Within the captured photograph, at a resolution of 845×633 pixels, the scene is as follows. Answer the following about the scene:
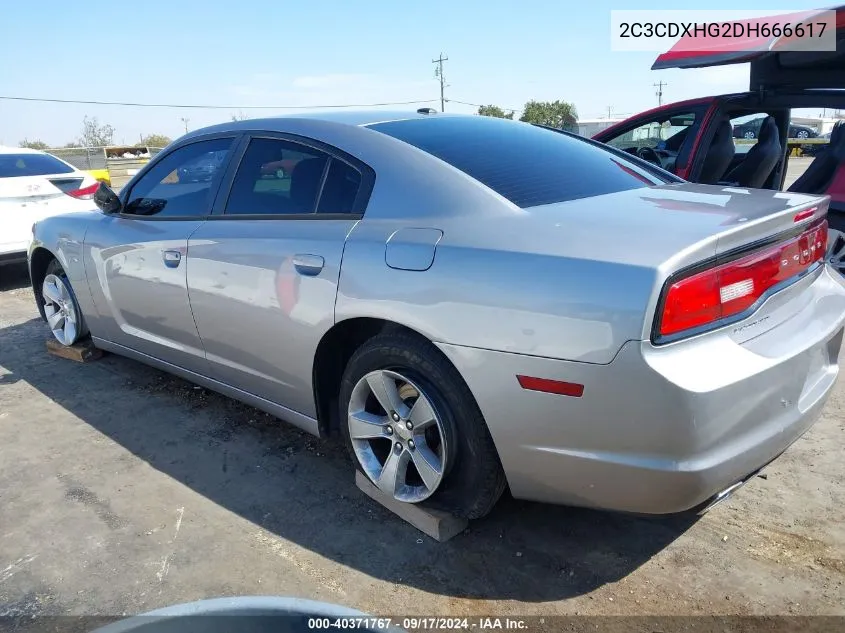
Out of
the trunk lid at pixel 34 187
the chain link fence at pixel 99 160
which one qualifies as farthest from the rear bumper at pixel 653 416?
the chain link fence at pixel 99 160

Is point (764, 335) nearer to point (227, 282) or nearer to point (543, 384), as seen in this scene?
point (543, 384)

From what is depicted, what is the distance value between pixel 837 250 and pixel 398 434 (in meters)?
4.65

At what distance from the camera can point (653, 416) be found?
1897 millimetres

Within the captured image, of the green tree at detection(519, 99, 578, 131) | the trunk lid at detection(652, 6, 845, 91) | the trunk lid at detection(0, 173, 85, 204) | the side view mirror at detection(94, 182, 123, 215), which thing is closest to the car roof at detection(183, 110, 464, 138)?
the side view mirror at detection(94, 182, 123, 215)

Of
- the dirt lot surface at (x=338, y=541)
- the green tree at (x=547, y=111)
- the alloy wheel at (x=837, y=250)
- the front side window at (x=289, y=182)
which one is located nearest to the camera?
the dirt lot surface at (x=338, y=541)

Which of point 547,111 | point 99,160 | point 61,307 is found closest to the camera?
point 61,307

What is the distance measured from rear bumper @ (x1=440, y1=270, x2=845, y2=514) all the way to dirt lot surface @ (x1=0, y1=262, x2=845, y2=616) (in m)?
0.35

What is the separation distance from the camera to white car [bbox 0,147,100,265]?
6.72 meters

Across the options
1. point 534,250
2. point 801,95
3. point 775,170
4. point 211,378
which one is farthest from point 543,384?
point 775,170

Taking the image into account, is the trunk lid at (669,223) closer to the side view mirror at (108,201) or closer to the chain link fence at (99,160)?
the side view mirror at (108,201)

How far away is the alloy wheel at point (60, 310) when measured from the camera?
4559mm

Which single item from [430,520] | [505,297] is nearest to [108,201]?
[430,520]

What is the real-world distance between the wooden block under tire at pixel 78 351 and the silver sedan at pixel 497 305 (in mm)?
1313

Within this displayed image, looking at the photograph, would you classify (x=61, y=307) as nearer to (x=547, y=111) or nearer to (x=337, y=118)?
(x=337, y=118)
